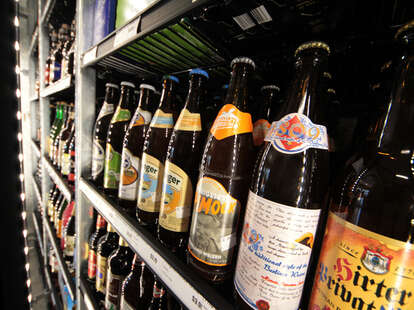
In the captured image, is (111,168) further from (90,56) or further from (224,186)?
(224,186)

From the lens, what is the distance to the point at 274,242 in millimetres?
Result: 300

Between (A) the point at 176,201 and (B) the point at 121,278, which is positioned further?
(B) the point at 121,278

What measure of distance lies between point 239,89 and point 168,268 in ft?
1.40

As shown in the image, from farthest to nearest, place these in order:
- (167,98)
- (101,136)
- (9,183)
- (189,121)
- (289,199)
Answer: (101,136) → (167,98) → (189,121) → (289,199) → (9,183)

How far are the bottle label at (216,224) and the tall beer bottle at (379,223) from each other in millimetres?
157

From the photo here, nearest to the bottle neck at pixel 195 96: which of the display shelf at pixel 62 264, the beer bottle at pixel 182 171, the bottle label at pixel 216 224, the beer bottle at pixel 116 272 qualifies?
the beer bottle at pixel 182 171

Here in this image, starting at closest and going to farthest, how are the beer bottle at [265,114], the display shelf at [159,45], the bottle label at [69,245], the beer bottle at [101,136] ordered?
1. the display shelf at [159,45]
2. the beer bottle at [265,114]
3. the beer bottle at [101,136]
4. the bottle label at [69,245]

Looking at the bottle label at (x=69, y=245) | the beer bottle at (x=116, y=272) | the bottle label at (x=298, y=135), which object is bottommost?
the bottle label at (x=69, y=245)

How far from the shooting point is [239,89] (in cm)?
46

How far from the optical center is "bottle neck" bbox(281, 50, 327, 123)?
35 cm

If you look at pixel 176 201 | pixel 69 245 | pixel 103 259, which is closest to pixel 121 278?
pixel 103 259

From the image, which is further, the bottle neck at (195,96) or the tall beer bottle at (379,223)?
the bottle neck at (195,96)

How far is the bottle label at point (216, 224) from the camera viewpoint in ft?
1.28

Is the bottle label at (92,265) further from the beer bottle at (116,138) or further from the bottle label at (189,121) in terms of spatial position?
the bottle label at (189,121)
